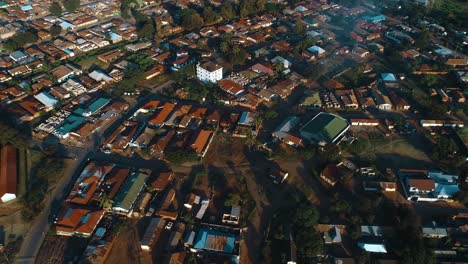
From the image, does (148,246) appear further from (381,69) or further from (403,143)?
(381,69)

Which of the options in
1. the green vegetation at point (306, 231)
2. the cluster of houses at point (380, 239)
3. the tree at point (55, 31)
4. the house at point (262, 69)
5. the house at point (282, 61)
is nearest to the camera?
the green vegetation at point (306, 231)

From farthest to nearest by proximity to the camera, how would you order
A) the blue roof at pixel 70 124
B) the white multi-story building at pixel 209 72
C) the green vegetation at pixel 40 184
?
the white multi-story building at pixel 209 72, the blue roof at pixel 70 124, the green vegetation at pixel 40 184

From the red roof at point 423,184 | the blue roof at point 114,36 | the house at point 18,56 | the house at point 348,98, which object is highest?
the house at point 18,56

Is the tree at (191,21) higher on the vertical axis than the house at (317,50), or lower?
higher

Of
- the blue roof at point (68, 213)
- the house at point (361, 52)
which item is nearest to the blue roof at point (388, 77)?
the house at point (361, 52)

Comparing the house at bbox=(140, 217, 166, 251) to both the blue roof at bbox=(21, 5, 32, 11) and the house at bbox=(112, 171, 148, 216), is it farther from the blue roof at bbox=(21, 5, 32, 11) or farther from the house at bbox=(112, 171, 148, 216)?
the blue roof at bbox=(21, 5, 32, 11)

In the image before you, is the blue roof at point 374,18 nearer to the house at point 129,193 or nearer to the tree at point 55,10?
the house at point 129,193

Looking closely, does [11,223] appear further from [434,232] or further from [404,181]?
[404,181]
